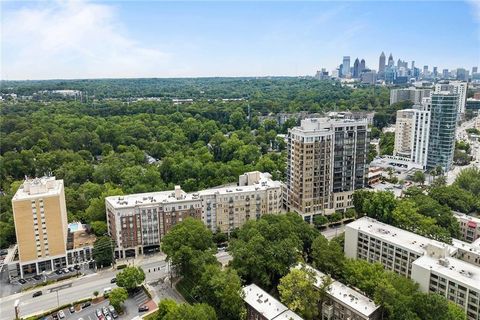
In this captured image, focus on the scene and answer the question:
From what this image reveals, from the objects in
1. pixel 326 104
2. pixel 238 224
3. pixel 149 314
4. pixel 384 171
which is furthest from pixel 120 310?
pixel 326 104

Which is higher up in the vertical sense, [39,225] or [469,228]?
[39,225]

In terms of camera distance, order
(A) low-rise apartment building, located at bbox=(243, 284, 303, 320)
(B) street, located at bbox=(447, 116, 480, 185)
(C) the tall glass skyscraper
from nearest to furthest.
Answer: (A) low-rise apartment building, located at bbox=(243, 284, 303, 320), (C) the tall glass skyscraper, (B) street, located at bbox=(447, 116, 480, 185)

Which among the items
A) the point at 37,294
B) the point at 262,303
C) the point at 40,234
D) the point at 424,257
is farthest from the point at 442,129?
the point at 37,294

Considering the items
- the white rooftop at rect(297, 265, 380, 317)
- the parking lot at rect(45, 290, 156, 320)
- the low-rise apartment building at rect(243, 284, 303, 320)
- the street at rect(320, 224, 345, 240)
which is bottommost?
the parking lot at rect(45, 290, 156, 320)

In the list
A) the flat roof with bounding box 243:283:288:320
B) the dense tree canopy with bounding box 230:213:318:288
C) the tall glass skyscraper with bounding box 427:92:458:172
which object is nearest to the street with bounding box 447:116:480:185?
the tall glass skyscraper with bounding box 427:92:458:172

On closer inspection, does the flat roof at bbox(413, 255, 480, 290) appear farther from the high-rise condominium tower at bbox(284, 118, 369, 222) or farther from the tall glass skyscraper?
the tall glass skyscraper

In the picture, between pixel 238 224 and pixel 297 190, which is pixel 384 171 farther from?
pixel 238 224

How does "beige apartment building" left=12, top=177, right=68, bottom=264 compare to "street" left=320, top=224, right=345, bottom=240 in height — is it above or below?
above

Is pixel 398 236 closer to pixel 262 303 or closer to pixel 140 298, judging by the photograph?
pixel 262 303
